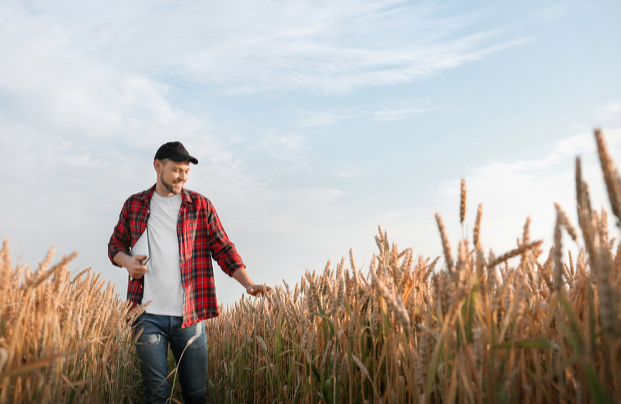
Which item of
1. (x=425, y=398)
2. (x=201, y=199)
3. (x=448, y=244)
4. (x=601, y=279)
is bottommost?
(x=425, y=398)

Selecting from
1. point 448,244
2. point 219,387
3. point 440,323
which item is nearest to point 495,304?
point 440,323

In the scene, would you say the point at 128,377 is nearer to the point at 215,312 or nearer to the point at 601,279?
the point at 215,312

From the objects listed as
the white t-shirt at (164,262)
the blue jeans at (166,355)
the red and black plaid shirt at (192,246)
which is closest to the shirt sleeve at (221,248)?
the red and black plaid shirt at (192,246)

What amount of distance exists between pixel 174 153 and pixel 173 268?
1.02 meters

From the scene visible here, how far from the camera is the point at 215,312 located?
445 cm

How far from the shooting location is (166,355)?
409cm

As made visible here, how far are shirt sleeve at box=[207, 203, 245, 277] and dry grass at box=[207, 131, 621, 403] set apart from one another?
139cm

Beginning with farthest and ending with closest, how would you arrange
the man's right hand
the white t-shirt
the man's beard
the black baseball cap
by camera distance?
1. the man's beard
2. the black baseball cap
3. the white t-shirt
4. the man's right hand

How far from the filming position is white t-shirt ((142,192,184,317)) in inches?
162

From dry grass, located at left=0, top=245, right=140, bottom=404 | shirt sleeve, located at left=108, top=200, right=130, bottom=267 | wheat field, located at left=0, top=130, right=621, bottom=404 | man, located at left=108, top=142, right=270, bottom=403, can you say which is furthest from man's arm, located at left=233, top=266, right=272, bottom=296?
dry grass, located at left=0, top=245, right=140, bottom=404

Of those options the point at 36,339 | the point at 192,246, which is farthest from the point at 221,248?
the point at 36,339

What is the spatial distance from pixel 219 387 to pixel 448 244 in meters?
4.02

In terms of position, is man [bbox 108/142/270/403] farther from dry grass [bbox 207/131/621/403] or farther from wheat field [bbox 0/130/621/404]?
dry grass [bbox 207/131/621/403]

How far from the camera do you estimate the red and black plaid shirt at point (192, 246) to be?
167 inches
